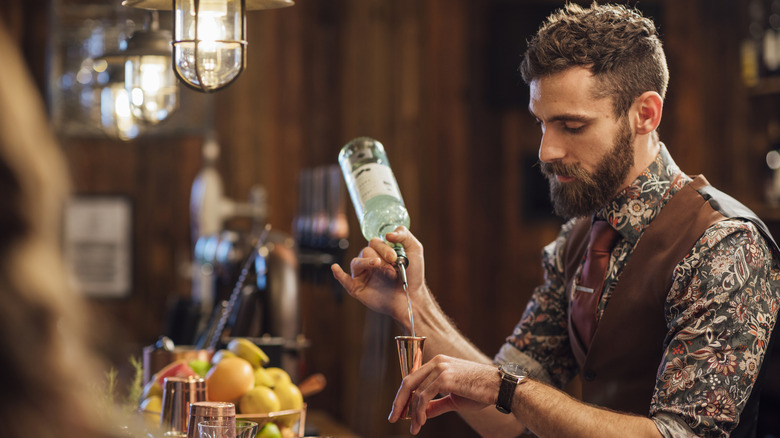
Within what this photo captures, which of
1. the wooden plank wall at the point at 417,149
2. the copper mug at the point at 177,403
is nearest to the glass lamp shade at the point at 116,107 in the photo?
the copper mug at the point at 177,403

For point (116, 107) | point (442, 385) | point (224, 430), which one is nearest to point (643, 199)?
point (442, 385)

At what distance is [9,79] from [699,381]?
1.25 m

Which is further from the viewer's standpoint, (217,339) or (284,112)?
(284,112)

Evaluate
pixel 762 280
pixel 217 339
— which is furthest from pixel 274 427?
pixel 762 280

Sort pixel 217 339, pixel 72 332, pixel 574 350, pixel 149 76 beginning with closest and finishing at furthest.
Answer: pixel 72 332
pixel 574 350
pixel 217 339
pixel 149 76

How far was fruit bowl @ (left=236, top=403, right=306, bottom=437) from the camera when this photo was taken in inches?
58.7

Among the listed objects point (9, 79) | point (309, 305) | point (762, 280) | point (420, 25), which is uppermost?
point (420, 25)

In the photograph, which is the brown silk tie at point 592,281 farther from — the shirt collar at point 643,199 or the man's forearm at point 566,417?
the man's forearm at point 566,417

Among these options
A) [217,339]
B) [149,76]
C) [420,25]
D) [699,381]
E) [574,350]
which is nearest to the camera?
[699,381]

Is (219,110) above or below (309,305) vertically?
above

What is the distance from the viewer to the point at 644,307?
1.60m

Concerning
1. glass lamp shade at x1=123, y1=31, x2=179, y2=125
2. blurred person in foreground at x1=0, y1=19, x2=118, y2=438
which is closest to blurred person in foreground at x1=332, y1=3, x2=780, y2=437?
glass lamp shade at x1=123, y1=31, x2=179, y2=125

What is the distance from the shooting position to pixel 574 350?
181cm

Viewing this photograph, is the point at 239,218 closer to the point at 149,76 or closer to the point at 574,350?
the point at 149,76
